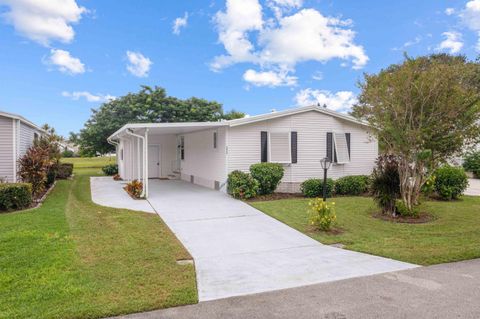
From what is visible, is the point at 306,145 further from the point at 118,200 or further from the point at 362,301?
the point at 362,301

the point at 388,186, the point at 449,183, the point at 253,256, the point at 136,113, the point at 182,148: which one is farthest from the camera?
the point at 136,113

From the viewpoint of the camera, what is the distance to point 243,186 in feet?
36.8

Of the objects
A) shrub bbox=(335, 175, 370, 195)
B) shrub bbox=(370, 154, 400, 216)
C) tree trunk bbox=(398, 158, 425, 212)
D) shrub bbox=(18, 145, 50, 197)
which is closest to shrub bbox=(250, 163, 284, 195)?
shrub bbox=(335, 175, 370, 195)

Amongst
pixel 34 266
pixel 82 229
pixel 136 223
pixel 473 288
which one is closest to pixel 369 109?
pixel 473 288

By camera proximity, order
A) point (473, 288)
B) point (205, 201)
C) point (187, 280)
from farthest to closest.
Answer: point (205, 201) → point (187, 280) → point (473, 288)

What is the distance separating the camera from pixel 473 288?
4.14m

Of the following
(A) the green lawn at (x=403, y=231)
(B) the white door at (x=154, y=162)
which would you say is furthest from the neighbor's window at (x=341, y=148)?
(B) the white door at (x=154, y=162)

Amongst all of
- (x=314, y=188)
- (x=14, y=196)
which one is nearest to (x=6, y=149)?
(x=14, y=196)

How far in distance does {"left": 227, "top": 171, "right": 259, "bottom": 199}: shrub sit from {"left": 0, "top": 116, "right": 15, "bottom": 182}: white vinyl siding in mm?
7230

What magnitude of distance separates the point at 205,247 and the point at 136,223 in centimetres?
242

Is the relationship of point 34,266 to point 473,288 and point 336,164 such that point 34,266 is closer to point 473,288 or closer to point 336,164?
point 473,288

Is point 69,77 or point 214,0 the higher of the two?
point 214,0

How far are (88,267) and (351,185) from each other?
9.90m

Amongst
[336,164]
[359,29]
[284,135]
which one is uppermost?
[359,29]
